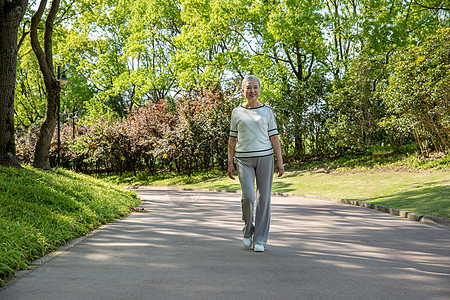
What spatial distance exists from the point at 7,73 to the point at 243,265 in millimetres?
9396

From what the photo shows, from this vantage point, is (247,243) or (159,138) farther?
(159,138)

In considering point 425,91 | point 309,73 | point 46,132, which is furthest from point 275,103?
point 46,132

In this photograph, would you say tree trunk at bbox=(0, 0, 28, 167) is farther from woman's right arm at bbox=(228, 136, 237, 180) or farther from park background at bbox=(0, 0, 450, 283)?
woman's right arm at bbox=(228, 136, 237, 180)

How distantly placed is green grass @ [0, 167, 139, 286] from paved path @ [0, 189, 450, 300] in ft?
0.93

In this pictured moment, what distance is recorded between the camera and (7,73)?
1125cm

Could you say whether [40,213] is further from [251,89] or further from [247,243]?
[251,89]

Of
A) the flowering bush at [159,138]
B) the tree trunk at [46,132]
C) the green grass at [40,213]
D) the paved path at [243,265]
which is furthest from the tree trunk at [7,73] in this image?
the flowering bush at [159,138]

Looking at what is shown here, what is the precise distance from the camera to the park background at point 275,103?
13203 millimetres

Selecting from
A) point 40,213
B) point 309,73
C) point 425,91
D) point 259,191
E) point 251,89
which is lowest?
point 40,213

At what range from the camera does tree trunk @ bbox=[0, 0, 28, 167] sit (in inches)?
440

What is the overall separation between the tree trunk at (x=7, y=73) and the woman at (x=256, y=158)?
8.03 metres

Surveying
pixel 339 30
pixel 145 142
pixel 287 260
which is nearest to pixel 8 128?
pixel 287 260

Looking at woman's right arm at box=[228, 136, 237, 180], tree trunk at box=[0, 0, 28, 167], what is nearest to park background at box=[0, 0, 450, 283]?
tree trunk at box=[0, 0, 28, 167]

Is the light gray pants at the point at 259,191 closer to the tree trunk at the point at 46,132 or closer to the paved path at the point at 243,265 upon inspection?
the paved path at the point at 243,265
